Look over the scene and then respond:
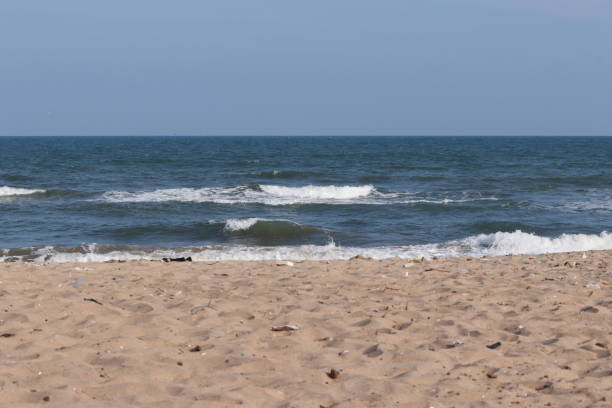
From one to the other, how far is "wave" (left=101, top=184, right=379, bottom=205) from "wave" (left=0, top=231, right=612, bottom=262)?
871 centimetres

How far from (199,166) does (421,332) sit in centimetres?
3538

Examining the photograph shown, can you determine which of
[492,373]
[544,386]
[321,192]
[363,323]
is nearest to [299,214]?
[321,192]

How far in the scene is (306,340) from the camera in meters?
5.18

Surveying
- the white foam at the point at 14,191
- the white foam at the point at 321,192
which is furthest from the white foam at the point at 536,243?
Result: the white foam at the point at 14,191

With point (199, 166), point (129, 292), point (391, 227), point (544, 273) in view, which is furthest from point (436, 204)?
point (199, 166)

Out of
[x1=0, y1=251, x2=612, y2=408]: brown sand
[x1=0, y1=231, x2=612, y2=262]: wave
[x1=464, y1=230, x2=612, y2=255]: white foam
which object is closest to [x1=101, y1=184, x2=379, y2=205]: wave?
[x1=0, y1=231, x2=612, y2=262]: wave

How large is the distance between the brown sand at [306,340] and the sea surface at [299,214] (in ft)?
16.8

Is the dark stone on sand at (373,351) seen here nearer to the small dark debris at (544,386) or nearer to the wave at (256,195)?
the small dark debris at (544,386)

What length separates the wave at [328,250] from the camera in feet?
40.8

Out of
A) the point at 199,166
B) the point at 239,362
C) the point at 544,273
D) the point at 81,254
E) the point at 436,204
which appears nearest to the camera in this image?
the point at 239,362


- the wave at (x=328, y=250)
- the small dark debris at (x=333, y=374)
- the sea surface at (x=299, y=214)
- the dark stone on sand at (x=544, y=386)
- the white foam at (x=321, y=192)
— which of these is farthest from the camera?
the white foam at (x=321, y=192)

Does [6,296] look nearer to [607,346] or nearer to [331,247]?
[607,346]

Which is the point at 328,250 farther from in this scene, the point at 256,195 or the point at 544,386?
the point at 256,195

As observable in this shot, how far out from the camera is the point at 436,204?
21359 mm
